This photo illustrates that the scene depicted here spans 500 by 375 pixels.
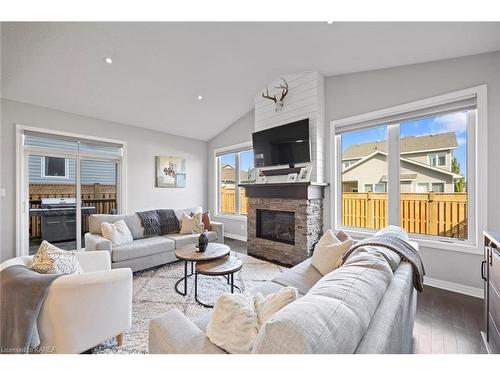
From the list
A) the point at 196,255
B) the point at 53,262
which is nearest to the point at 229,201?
the point at 196,255

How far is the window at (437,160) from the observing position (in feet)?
9.18

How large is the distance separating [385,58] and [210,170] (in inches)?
171

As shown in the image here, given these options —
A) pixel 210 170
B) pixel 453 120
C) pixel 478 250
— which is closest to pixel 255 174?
pixel 210 170

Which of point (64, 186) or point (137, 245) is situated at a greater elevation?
point (64, 186)

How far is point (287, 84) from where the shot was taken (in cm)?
382

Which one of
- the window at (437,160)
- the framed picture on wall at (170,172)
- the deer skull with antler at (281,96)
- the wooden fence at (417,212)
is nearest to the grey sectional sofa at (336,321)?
the wooden fence at (417,212)

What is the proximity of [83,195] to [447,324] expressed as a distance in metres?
5.32

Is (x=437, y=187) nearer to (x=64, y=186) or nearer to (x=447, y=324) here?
(x=447, y=324)

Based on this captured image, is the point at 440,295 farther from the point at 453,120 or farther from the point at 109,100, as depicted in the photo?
the point at 109,100

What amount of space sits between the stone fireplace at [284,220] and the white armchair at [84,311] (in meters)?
2.44

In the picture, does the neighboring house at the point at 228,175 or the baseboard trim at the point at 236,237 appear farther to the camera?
the neighboring house at the point at 228,175

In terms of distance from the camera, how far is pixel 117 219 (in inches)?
141

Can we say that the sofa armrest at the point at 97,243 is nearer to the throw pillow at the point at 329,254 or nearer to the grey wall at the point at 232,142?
the throw pillow at the point at 329,254
